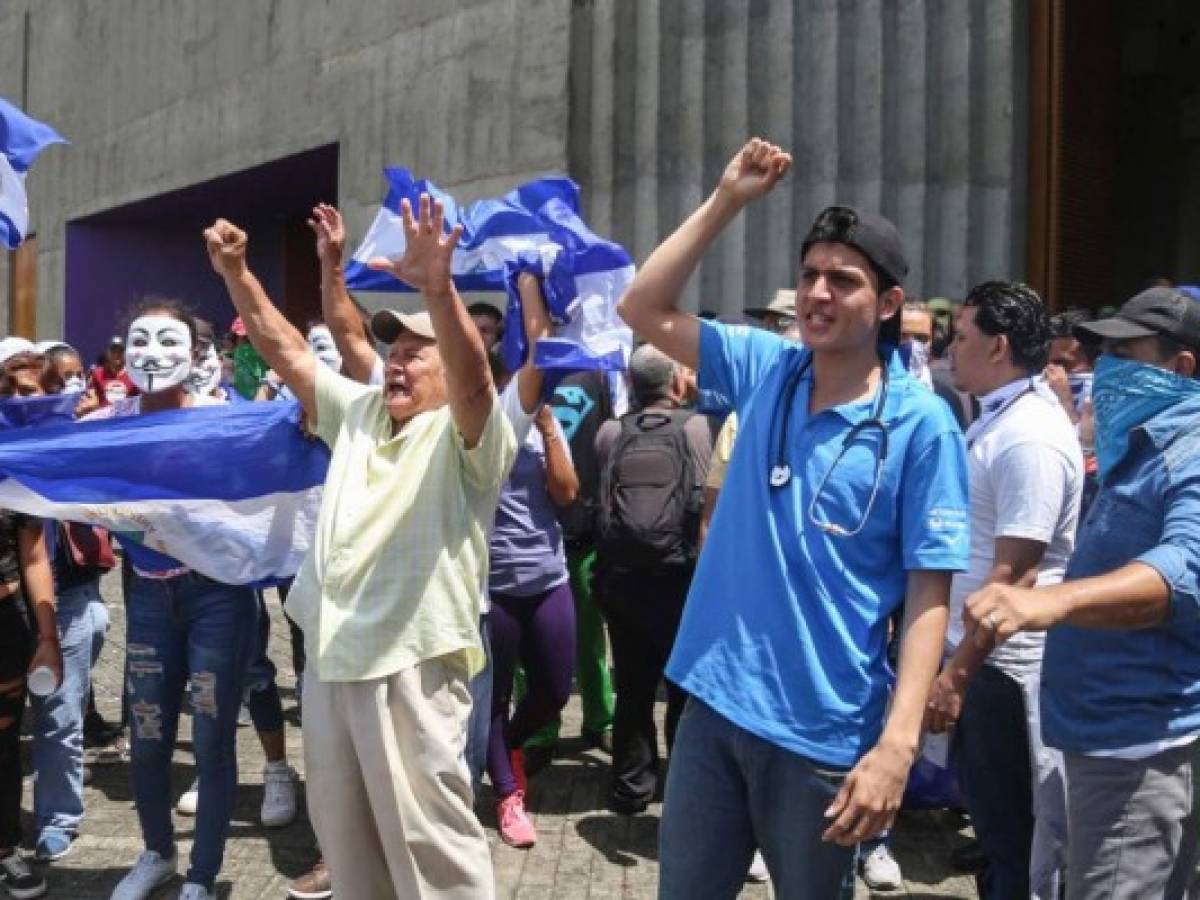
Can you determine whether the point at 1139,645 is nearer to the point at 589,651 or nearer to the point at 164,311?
the point at 164,311

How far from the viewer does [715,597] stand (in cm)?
282

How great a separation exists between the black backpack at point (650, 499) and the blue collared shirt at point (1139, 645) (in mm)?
2451

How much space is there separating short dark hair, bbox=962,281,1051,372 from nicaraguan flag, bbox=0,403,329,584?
91.8 inches

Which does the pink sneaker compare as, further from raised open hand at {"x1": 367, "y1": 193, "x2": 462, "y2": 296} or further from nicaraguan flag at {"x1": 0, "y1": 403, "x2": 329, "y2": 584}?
raised open hand at {"x1": 367, "y1": 193, "x2": 462, "y2": 296}

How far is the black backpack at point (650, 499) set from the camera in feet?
17.6

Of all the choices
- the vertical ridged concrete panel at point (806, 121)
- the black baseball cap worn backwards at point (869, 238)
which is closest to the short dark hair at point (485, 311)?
the black baseball cap worn backwards at point (869, 238)

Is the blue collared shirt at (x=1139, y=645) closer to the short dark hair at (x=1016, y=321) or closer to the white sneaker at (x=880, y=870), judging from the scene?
the short dark hair at (x=1016, y=321)

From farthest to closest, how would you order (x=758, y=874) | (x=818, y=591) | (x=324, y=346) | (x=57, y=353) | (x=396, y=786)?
(x=324, y=346)
(x=57, y=353)
(x=758, y=874)
(x=396, y=786)
(x=818, y=591)

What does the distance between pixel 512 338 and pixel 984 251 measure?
228 inches

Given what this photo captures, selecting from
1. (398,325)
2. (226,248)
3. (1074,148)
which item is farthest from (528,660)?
(1074,148)

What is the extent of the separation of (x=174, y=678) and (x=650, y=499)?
1.93 m

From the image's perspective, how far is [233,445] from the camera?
4.78 metres

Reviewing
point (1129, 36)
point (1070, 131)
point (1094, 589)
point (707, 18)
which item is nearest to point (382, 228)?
point (1094, 589)

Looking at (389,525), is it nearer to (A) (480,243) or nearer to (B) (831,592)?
(B) (831,592)
